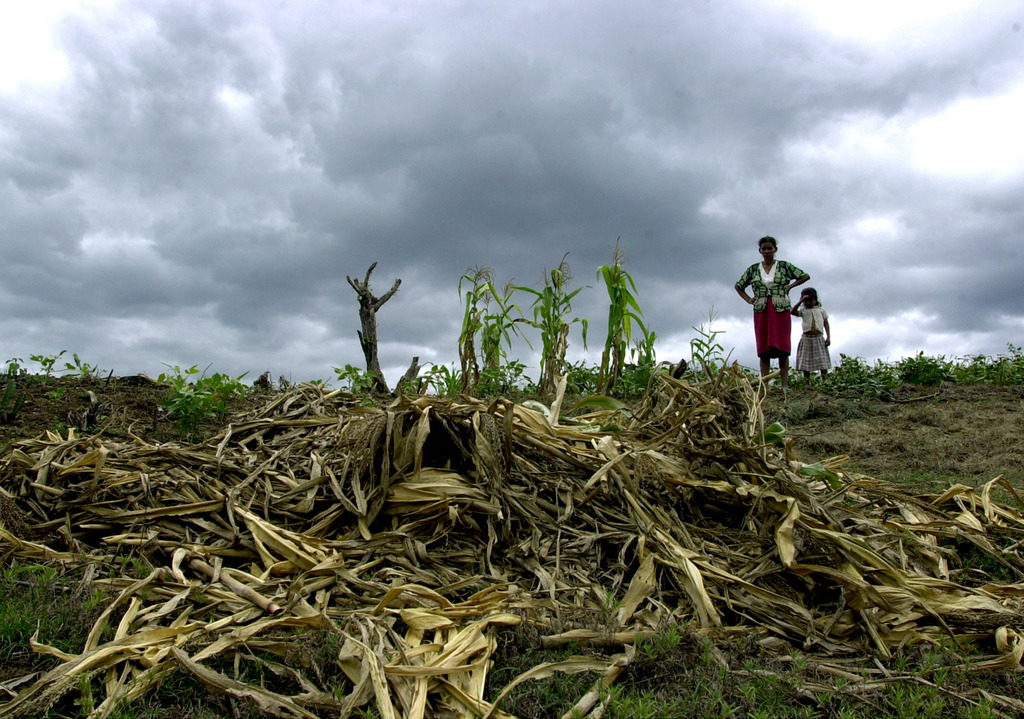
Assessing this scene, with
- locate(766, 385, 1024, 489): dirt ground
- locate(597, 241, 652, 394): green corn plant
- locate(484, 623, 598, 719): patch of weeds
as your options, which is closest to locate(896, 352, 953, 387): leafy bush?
locate(766, 385, 1024, 489): dirt ground

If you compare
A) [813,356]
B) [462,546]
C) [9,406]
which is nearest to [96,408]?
[9,406]

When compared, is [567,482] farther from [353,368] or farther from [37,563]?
[353,368]

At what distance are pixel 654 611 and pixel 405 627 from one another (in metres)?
0.80

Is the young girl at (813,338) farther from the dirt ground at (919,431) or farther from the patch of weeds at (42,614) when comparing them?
the patch of weeds at (42,614)

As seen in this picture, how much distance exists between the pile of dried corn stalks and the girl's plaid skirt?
7.67 meters

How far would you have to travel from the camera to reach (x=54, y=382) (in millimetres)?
6449

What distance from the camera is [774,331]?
384 inches

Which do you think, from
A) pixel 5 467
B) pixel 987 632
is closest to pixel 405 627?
pixel 987 632

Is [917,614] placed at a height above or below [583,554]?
below

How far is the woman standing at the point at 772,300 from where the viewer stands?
383 inches

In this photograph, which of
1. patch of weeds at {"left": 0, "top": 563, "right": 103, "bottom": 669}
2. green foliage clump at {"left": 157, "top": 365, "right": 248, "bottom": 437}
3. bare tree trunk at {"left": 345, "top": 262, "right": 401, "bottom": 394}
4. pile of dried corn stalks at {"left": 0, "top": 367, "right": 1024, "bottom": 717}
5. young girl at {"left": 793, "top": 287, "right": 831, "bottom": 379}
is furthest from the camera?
young girl at {"left": 793, "top": 287, "right": 831, "bottom": 379}

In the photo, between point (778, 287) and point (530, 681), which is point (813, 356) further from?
point (530, 681)

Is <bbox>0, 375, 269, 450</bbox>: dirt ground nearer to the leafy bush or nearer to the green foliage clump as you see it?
the green foliage clump

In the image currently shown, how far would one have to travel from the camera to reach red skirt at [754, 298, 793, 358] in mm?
9727
